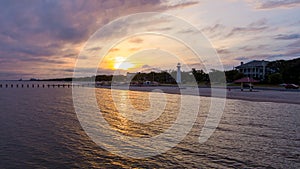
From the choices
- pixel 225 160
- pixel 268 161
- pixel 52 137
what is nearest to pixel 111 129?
pixel 52 137

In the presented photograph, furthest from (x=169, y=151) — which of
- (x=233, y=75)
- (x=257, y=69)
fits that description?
(x=257, y=69)

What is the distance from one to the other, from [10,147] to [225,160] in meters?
9.14

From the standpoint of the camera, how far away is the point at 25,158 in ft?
31.3

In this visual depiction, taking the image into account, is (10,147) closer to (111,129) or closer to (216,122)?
(111,129)

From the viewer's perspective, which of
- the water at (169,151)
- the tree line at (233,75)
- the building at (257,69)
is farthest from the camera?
the building at (257,69)

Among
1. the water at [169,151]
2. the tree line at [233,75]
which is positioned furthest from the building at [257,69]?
the water at [169,151]

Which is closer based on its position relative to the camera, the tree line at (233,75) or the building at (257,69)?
the tree line at (233,75)

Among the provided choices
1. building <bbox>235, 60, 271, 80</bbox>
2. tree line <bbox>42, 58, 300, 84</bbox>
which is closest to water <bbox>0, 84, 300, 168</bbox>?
tree line <bbox>42, 58, 300, 84</bbox>

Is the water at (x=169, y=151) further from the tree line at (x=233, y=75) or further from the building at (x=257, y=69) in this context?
the building at (x=257, y=69)

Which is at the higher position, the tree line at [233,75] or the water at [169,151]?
the tree line at [233,75]

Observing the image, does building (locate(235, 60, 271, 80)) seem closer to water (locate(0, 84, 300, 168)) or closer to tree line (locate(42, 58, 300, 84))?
tree line (locate(42, 58, 300, 84))

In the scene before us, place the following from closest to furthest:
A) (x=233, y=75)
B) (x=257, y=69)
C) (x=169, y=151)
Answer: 1. (x=169, y=151)
2. (x=233, y=75)
3. (x=257, y=69)

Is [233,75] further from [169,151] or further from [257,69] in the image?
[169,151]

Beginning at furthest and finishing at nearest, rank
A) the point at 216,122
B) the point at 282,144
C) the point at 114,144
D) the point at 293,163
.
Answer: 1. the point at 216,122
2. the point at 114,144
3. the point at 282,144
4. the point at 293,163
